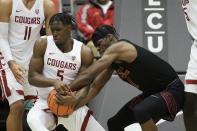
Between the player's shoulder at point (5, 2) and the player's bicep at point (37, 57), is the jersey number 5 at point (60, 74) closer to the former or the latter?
the player's bicep at point (37, 57)

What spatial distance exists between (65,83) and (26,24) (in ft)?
3.26

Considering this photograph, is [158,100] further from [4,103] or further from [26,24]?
[4,103]

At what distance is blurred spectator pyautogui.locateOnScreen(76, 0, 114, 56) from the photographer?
8.34m

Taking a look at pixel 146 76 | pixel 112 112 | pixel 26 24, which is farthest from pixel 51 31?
pixel 112 112

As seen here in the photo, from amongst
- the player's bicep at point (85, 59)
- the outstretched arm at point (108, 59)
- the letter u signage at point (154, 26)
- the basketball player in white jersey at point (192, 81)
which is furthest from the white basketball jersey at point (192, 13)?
the letter u signage at point (154, 26)

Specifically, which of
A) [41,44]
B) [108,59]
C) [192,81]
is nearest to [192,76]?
[192,81]

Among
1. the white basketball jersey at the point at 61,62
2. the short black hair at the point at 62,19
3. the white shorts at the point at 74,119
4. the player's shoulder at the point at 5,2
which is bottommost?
the white shorts at the point at 74,119

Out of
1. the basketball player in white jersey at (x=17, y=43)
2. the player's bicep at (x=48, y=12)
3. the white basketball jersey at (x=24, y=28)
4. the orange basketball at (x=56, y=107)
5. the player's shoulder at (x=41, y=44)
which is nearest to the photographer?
the orange basketball at (x=56, y=107)

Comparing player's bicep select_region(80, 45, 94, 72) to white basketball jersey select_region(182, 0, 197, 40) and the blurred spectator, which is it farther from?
the blurred spectator

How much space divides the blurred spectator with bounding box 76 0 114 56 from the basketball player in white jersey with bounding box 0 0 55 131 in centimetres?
252

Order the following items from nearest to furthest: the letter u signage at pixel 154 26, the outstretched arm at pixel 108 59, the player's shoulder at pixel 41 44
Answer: the outstretched arm at pixel 108 59 → the player's shoulder at pixel 41 44 → the letter u signage at pixel 154 26

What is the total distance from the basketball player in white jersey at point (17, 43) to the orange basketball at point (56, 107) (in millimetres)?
441

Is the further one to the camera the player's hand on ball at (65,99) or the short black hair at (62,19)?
the short black hair at (62,19)

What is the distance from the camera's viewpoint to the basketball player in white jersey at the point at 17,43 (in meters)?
5.59
